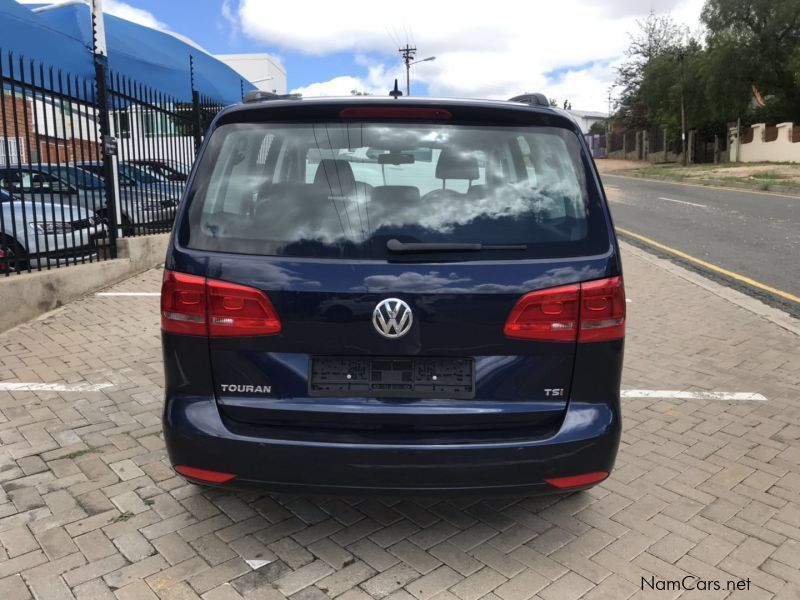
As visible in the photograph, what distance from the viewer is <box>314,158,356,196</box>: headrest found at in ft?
8.55

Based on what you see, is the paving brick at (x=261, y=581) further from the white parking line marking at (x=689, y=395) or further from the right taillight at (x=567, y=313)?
the white parking line marking at (x=689, y=395)

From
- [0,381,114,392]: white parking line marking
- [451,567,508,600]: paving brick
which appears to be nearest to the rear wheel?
[0,381,114,392]: white parking line marking

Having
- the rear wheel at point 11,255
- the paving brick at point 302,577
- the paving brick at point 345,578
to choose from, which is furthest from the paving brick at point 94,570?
the rear wheel at point 11,255

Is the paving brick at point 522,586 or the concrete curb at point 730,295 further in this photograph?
the concrete curb at point 730,295

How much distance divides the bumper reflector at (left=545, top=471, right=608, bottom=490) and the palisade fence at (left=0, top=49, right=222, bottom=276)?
5641 mm

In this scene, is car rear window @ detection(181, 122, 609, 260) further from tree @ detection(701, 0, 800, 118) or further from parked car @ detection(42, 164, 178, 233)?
tree @ detection(701, 0, 800, 118)

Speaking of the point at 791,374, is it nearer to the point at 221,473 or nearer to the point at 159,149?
the point at 221,473

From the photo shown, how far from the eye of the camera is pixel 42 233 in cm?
723

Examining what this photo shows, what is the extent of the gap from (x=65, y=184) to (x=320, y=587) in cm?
631

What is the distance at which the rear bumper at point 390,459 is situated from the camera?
248cm

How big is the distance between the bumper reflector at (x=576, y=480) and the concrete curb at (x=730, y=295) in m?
4.52

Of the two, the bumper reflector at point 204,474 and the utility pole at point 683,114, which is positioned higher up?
the utility pole at point 683,114

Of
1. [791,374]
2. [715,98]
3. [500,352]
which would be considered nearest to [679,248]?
[791,374]

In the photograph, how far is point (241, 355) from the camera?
8.29ft
